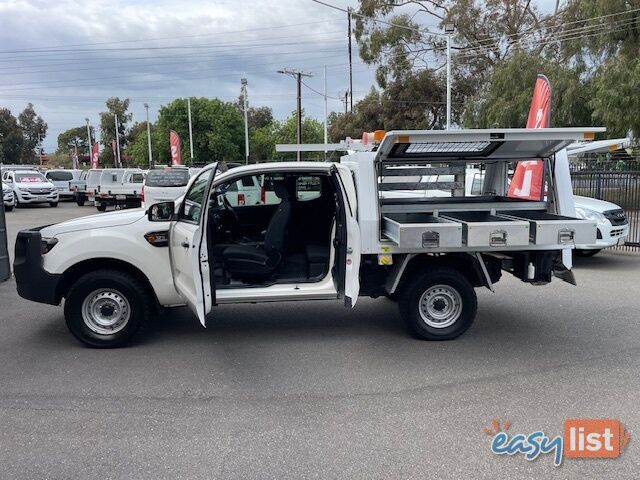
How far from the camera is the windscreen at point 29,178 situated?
92.2 ft

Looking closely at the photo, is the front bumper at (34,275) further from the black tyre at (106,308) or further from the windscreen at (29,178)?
the windscreen at (29,178)

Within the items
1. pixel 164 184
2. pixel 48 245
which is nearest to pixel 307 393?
pixel 48 245

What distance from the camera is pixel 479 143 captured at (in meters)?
5.89

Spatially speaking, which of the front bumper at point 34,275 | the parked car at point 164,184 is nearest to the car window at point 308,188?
the front bumper at point 34,275

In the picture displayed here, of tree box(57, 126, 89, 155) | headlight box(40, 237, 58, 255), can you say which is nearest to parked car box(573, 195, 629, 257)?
headlight box(40, 237, 58, 255)

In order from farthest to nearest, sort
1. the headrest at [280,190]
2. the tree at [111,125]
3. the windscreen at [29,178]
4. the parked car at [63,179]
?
1. the tree at [111,125]
2. the parked car at [63,179]
3. the windscreen at [29,178]
4. the headrest at [280,190]

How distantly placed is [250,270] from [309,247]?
0.83 metres

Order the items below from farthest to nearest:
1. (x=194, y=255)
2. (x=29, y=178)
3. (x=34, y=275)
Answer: (x=29, y=178)
(x=34, y=275)
(x=194, y=255)

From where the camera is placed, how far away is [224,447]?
12.6 ft

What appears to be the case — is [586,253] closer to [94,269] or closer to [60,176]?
[94,269]

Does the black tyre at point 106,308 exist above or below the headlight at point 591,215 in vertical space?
below

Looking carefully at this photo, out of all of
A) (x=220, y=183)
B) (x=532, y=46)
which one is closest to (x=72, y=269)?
(x=220, y=183)

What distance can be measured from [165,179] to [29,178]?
12436 millimetres

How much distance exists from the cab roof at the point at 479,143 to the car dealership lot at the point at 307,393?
1883 mm
